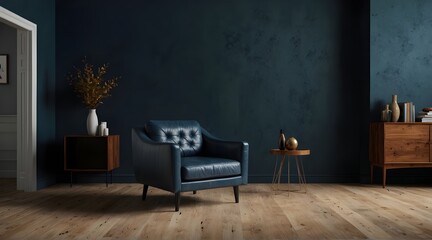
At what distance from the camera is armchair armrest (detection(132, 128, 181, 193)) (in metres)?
4.22

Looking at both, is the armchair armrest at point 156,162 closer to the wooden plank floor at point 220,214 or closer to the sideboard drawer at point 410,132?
the wooden plank floor at point 220,214

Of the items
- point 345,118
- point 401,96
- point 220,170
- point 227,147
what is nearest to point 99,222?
point 220,170

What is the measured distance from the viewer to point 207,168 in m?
4.43

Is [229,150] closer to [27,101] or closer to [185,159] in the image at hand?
[185,159]

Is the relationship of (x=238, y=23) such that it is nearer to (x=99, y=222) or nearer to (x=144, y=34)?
(x=144, y=34)

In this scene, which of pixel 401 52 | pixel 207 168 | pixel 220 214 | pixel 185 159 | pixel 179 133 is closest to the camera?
pixel 220 214

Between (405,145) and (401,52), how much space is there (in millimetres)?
1247

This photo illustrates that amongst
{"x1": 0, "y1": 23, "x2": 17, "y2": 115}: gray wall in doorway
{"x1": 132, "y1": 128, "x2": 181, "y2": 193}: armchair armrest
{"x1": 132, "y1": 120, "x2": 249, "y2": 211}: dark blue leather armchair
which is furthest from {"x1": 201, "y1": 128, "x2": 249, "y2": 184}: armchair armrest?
{"x1": 0, "y1": 23, "x2": 17, "y2": 115}: gray wall in doorway

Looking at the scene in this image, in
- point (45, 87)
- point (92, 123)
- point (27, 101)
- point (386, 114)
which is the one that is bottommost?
point (92, 123)

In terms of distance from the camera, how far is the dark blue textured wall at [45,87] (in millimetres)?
5660

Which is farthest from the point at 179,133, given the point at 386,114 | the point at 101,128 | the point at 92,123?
the point at 386,114

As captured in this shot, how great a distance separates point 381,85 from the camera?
612cm

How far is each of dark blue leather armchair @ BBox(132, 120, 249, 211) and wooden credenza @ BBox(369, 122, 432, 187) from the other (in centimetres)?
198

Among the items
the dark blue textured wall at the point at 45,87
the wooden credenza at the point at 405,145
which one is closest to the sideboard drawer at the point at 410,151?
the wooden credenza at the point at 405,145
